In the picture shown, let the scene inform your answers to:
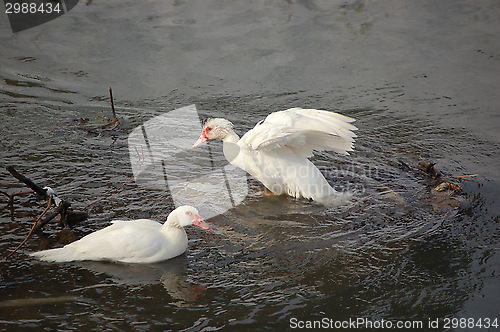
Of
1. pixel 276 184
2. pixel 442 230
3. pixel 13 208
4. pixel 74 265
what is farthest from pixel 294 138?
pixel 13 208

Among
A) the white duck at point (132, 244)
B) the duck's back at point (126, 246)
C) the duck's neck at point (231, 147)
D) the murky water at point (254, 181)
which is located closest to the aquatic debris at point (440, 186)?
the murky water at point (254, 181)

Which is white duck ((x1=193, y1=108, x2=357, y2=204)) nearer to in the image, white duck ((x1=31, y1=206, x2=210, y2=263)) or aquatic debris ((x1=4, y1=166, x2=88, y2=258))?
white duck ((x1=31, y1=206, x2=210, y2=263))

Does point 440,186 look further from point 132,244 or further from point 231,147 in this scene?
point 132,244

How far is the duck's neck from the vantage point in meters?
6.48

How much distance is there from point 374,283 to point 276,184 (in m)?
2.04

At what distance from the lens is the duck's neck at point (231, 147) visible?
648 centimetres

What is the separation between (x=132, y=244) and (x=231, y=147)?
200cm

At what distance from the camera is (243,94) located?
28.1ft

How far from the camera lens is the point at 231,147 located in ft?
21.4

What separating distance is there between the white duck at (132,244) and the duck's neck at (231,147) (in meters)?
1.54

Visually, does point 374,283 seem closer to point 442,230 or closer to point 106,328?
point 442,230

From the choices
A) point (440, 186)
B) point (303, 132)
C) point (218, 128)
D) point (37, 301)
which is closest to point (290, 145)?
point (303, 132)

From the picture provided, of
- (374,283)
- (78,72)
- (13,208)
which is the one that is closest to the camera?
(374,283)

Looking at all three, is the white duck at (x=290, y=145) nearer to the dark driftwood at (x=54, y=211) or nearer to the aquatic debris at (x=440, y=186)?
the aquatic debris at (x=440, y=186)
